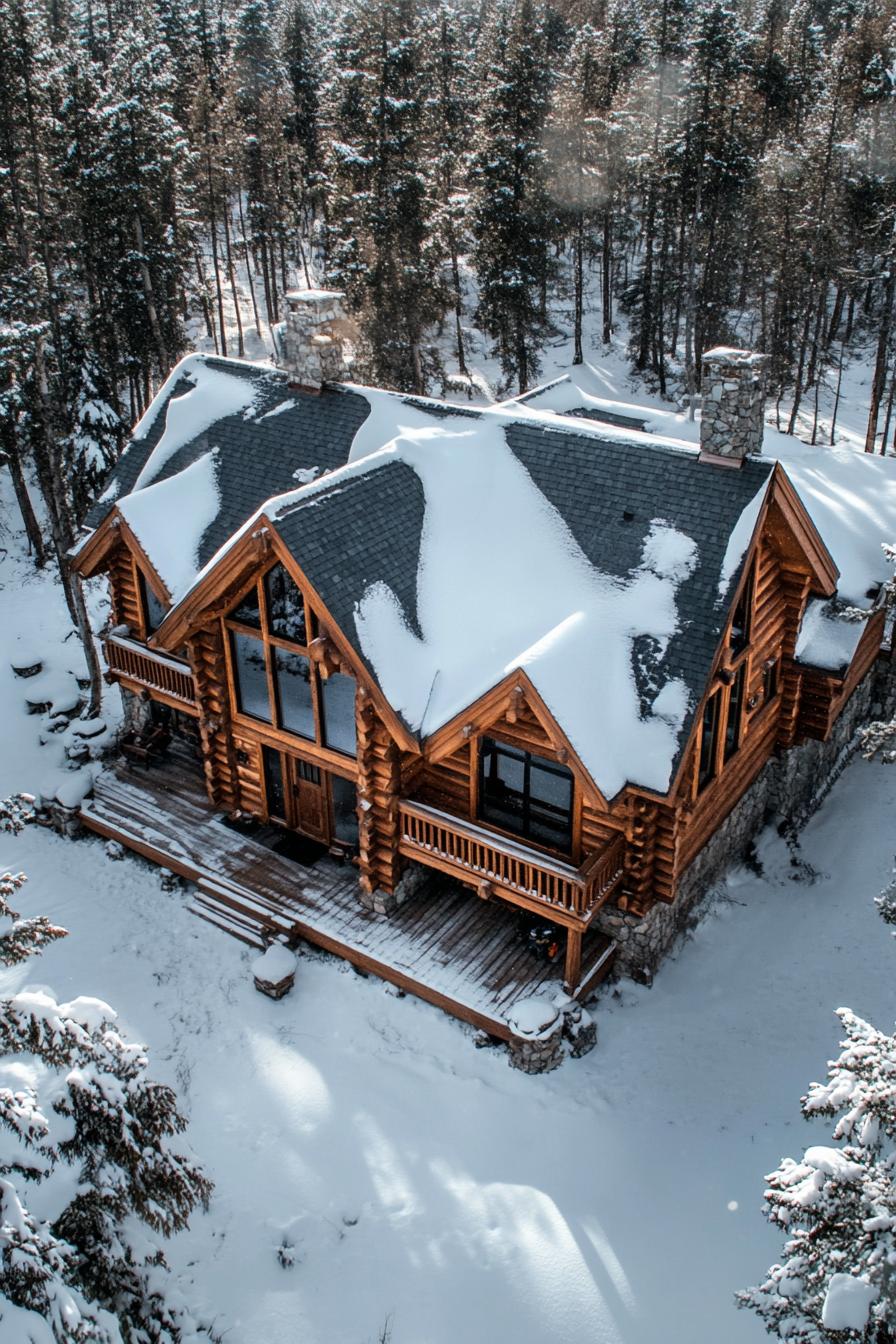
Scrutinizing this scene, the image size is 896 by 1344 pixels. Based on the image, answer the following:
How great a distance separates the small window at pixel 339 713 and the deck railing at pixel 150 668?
330 centimetres

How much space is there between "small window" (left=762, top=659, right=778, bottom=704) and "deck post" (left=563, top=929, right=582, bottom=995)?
548 cm

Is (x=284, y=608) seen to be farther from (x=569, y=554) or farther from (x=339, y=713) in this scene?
(x=569, y=554)

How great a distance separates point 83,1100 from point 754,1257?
8.49 m

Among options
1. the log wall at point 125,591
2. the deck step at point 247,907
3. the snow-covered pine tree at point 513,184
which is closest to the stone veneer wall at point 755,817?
the deck step at point 247,907

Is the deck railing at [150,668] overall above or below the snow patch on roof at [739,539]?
below

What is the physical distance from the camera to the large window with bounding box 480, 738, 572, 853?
15336 mm

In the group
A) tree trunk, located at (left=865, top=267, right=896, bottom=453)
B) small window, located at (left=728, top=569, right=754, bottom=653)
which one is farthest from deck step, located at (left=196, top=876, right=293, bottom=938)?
tree trunk, located at (left=865, top=267, right=896, bottom=453)

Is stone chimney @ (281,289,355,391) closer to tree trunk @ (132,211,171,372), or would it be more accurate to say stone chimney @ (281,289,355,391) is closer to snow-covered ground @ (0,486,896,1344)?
snow-covered ground @ (0,486,896,1344)

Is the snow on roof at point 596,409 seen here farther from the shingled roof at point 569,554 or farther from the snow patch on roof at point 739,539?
the snow patch on roof at point 739,539

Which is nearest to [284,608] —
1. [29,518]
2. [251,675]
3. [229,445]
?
[251,675]

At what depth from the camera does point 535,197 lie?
1416 inches

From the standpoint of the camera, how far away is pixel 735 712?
16.4m

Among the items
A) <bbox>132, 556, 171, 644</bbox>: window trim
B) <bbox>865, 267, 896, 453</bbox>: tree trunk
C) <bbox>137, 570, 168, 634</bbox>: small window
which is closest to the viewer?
<bbox>132, 556, 171, 644</bbox>: window trim

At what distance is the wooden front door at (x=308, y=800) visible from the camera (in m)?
18.1
